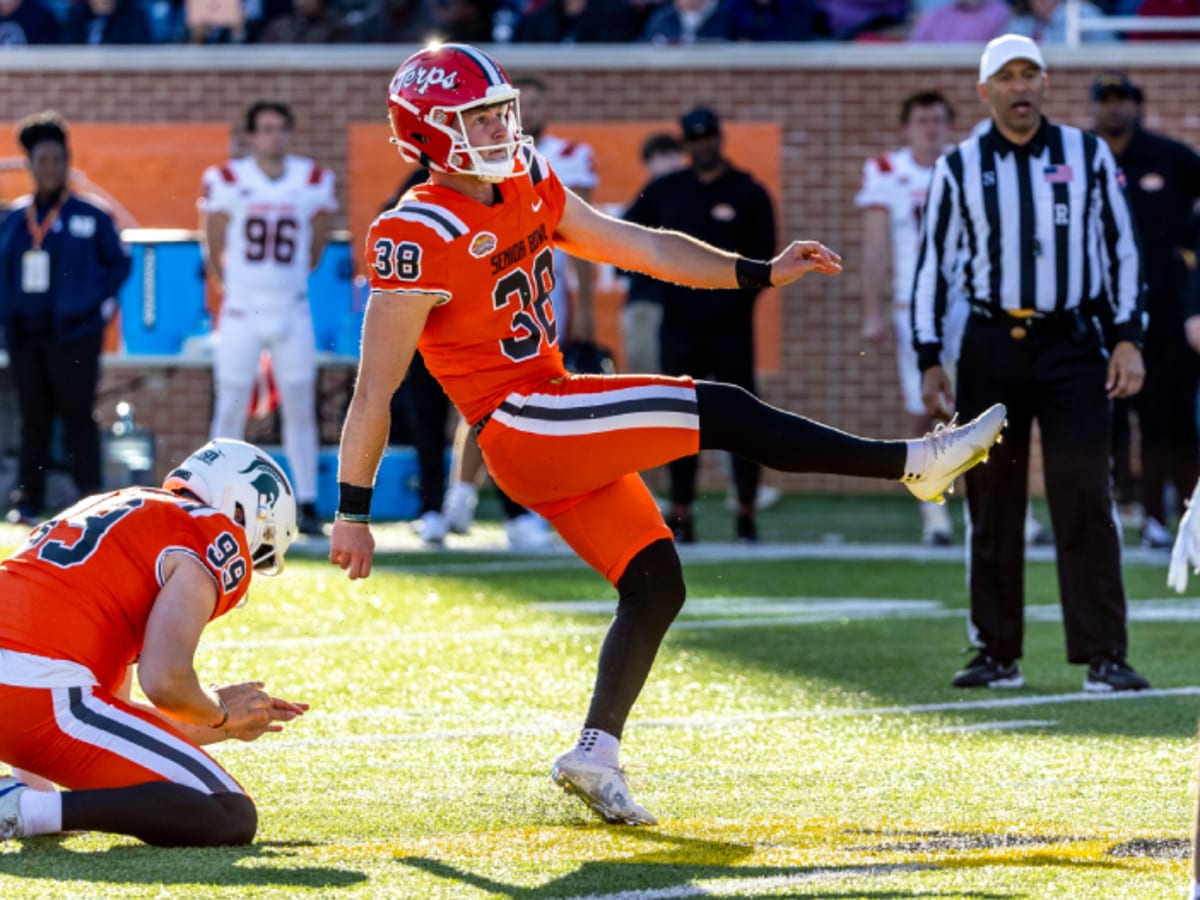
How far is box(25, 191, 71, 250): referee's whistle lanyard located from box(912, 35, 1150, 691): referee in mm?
6464

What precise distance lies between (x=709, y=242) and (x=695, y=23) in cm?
486

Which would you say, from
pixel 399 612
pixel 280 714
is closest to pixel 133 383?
pixel 399 612

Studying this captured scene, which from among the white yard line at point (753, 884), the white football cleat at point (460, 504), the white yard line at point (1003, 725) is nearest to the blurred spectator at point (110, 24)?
the white football cleat at point (460, 504)

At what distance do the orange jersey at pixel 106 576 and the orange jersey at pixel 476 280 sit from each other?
0.66 meters

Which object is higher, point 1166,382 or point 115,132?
point 115,132

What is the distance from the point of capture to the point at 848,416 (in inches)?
617

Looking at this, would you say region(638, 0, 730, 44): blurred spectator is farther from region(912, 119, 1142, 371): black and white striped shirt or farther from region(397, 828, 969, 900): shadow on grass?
region(397, 828, 969, 900): shadow on grass

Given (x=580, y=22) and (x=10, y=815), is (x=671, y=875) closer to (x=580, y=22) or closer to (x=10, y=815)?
(x=10, y=815)

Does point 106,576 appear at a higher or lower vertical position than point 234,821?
higher

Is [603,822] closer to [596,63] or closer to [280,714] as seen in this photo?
[280,714]

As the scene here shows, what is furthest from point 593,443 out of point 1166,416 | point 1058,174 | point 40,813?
point 1166,416

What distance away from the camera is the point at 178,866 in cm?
447

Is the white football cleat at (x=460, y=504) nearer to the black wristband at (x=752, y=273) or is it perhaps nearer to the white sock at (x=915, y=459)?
the black wristband at (x=752, y=273)

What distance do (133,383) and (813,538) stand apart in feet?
16.9
